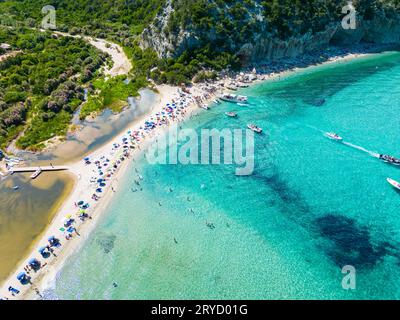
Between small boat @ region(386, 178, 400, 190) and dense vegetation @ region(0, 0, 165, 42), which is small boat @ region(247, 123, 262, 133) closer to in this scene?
small boat @ region(386, 178, 400, 190)

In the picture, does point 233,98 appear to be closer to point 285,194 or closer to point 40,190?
point 285,194

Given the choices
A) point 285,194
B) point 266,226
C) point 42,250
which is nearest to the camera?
point 42,250

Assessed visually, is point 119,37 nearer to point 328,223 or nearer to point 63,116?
point 63,116

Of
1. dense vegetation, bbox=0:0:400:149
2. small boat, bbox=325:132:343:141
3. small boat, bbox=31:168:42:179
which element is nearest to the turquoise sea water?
small boat, bbox=325:132:343:141

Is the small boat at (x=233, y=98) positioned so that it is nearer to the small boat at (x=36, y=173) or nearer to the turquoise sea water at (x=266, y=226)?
Result: the turquoise sea water at (x=266, y=226)

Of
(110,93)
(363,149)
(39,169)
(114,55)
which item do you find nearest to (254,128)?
(363,149)
